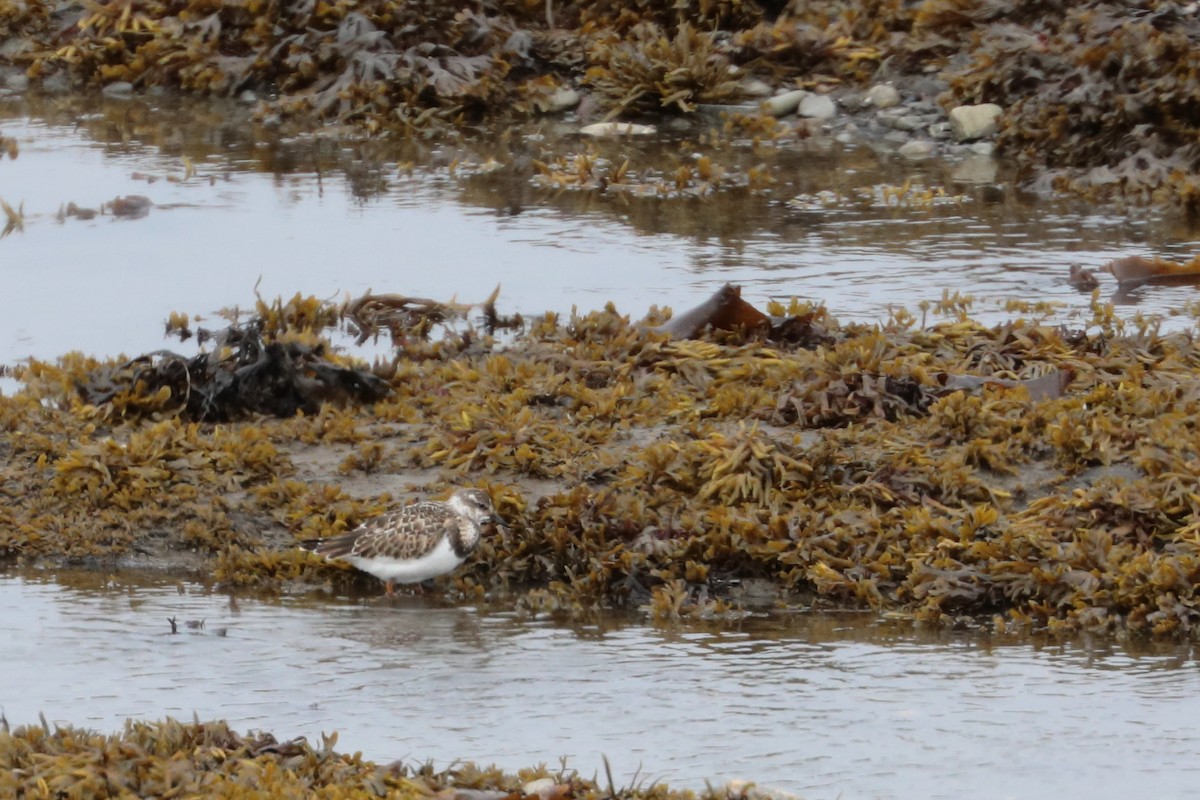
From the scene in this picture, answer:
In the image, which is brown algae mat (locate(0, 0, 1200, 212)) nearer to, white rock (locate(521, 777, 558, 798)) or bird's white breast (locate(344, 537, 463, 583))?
bird's white breast (locate(344, 537, 463, 583))

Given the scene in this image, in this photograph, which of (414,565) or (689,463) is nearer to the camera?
(414,565)

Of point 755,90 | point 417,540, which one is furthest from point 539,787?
point 755,90

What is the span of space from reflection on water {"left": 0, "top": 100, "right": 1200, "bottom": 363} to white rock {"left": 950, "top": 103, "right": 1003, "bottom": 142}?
51 centimetres

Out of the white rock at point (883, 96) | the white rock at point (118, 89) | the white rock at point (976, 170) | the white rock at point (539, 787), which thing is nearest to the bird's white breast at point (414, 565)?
the white rock at point (539, 787)

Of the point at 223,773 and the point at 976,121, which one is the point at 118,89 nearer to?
the point at 976,121

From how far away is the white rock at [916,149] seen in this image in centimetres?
1286

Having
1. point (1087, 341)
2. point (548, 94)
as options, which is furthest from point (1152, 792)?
point (548, 94)

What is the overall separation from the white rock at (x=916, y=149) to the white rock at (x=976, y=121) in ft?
0.82

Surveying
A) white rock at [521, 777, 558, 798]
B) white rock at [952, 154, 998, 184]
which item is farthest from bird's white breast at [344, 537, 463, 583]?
white rock at [952, 154, 998, 184]

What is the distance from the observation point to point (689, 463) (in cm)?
681

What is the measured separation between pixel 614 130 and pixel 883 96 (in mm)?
2111

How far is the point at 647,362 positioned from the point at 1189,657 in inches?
124

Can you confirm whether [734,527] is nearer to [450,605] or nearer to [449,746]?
[450,605]

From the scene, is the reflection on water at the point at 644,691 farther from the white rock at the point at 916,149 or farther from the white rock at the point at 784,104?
the white rock at the point at 784,104
